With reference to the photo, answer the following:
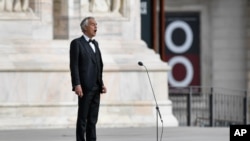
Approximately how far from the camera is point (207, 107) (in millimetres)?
32875

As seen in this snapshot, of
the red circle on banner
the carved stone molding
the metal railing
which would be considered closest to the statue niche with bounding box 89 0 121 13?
the carved stone molding

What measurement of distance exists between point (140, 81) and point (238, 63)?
12173 millimetres

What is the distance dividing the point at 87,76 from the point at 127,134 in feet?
14.4

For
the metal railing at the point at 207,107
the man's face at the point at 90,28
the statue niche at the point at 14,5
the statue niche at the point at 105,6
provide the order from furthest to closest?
1. the metal railing at the point at 207,107
2. the statue niche at the point at 105,6
3. the statue niche at the point at 14,5
4. the man's face at the point at 90,28

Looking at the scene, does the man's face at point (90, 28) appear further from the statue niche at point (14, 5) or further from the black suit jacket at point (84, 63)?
the statue niche at point (14, 5)

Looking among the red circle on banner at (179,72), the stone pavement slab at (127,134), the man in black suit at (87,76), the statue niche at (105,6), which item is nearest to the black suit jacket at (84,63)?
the man in black suit at (87,76)

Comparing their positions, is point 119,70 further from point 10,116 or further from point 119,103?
point 10,116

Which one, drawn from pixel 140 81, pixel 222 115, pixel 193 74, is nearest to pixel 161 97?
pixel 140 81

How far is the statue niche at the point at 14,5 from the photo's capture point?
78.8ft

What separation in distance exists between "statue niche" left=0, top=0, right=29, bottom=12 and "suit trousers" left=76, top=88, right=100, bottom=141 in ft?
22.0

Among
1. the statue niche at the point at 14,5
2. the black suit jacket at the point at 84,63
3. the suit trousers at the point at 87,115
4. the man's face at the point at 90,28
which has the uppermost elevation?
the statue niche at the point at 14,5

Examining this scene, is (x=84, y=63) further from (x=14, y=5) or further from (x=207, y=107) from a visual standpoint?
(x=207, y=107)

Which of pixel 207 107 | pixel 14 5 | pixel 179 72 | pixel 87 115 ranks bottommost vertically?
pixel 207 107

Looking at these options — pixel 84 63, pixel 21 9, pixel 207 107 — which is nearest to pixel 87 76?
pixel 84 63
